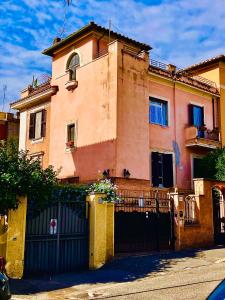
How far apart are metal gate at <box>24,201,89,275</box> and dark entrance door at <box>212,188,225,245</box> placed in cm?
692

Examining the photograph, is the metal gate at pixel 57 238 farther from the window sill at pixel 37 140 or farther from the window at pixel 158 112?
the window sill at pixel 37 140

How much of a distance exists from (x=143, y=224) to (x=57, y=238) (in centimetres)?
388

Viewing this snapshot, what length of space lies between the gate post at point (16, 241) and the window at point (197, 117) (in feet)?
48.8

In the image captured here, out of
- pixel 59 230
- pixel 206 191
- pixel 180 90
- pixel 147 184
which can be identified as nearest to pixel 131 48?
pixel 180 90

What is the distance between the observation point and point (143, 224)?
1436 cm

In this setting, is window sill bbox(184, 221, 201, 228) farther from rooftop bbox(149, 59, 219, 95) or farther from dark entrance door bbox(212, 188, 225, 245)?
Result: rooftop bbox(149, 59, 219, 95)

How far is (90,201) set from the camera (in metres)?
12.6

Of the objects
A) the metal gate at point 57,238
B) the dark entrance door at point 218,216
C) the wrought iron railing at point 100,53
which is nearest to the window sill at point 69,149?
the wrought iron railing at point 100,53

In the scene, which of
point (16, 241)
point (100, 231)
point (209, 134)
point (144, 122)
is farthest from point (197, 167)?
point (16, 241)

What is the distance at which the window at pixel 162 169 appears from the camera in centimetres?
2105

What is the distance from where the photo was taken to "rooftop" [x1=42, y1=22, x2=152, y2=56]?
21.8 metres

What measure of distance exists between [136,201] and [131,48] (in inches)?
472

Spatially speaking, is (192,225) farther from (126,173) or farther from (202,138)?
(202,138)

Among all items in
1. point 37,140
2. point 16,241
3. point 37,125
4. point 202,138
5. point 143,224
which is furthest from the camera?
point 37,125
